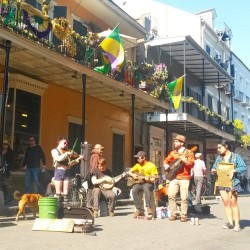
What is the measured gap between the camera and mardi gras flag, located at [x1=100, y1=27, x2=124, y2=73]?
12.3 meters

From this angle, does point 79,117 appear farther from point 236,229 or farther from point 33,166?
point 236,229

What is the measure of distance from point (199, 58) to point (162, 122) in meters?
4.18

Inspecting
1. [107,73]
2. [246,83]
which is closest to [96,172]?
[107,73]

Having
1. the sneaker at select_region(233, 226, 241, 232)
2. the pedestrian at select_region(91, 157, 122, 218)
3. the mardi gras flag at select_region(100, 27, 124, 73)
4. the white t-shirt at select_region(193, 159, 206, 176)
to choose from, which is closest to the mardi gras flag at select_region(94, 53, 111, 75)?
the mardi gras flag at select_region(100, 27, 124, 73)

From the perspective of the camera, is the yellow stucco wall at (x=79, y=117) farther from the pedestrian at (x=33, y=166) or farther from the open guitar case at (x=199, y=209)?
the open guitar case at (x=199, y=209)

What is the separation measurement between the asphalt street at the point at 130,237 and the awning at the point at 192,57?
A: 12134 millimetres

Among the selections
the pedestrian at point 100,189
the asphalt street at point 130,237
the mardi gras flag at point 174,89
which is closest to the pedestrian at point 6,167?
the asphalt street at point 130,237

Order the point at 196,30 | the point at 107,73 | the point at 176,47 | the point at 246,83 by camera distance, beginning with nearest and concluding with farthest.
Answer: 1. the point at 107,73
2. the point at 176,47
3. the point at 196,30
4. the point at 246,83

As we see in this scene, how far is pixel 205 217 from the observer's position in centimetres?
993

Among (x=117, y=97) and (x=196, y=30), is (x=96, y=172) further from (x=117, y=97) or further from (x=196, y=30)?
(x=196, y=30)

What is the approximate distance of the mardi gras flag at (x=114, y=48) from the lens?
12.3 m

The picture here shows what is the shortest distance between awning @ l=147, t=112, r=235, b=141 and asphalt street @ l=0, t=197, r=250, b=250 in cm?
1061

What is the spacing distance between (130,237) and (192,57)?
16133 mm

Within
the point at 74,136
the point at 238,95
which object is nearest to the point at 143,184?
the point at 74,136
